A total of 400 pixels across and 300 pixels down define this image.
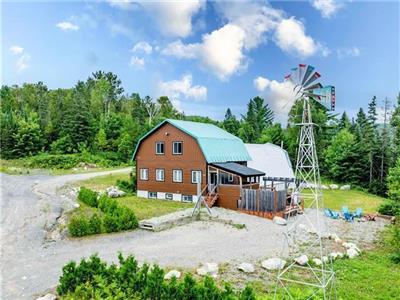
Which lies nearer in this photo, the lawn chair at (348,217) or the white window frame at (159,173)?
the lawn chair at (348,217)

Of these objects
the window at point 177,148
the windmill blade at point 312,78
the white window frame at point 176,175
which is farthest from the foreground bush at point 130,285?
the window at point 177,148

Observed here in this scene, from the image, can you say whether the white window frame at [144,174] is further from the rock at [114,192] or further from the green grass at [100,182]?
the green grass at [100,182]

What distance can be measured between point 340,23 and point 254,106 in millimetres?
49694

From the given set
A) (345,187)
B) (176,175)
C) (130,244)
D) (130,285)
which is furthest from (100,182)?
(345,187)

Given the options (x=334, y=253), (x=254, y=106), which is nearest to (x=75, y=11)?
(x=334, y=253)

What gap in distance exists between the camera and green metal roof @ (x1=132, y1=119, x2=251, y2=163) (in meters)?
23.9

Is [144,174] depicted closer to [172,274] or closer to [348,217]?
[348,217]

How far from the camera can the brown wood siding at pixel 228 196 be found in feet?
70.8

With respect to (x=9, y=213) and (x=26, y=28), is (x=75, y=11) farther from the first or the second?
(x=9, y=213)

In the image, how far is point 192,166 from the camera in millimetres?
24219

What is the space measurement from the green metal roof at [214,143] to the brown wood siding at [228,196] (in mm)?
2334

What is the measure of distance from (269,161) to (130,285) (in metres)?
23.4

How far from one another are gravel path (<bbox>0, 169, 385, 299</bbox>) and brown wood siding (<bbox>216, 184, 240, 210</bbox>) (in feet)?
2.99

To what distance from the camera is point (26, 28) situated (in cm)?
1516
